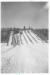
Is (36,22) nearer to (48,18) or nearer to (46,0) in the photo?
(48,18)

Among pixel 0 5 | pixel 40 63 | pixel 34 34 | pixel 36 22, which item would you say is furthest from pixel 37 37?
pixel 0 5

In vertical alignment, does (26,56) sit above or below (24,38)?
below

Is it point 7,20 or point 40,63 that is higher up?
point 7,20

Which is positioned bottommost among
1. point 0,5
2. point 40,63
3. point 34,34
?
point 40,63

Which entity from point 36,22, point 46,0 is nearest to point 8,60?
point 36,22
